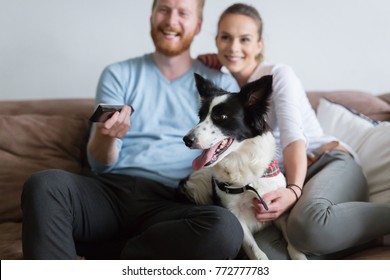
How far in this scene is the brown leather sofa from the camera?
1.97 m

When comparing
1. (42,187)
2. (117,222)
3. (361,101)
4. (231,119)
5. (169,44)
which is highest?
(169,44)

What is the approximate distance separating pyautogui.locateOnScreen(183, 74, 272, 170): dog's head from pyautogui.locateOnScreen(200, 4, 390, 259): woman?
0.85 ft

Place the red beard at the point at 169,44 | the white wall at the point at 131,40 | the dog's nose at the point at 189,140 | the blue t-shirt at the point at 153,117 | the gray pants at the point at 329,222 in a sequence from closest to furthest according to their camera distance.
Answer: the dog's nose at the point at 189,140 → the gray pants at the point at 329,222 → the blue t-shirt at the point at 153,117 → the red beard at the point at 169,44 → the white wall at the point at 131,40

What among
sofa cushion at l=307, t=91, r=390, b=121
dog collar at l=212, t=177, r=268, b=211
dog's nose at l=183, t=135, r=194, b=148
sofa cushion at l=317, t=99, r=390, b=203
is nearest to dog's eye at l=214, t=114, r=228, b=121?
dog's nose at l=183, t=135, r=194, b=148

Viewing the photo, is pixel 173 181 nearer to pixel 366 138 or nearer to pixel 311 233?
pixel 311 233

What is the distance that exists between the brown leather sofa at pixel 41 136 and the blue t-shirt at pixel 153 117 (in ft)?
1.26

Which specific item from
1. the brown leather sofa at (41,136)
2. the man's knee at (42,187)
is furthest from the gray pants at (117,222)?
the brown leather sofa at (41,136)

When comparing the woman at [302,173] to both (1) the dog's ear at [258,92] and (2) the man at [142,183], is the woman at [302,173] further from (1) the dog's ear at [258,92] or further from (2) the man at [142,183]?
(1) the dog's ear at [258,92]

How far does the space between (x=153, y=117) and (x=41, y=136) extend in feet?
2.22

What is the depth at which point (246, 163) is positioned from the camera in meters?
1.50

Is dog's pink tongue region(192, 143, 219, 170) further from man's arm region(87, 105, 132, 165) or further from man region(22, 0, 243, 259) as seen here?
Answer: man's arm region(87, 105, 132, 165)

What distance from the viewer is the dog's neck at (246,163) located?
4.88 ft

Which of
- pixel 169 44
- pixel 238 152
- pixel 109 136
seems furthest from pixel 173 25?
pixel 238 152
